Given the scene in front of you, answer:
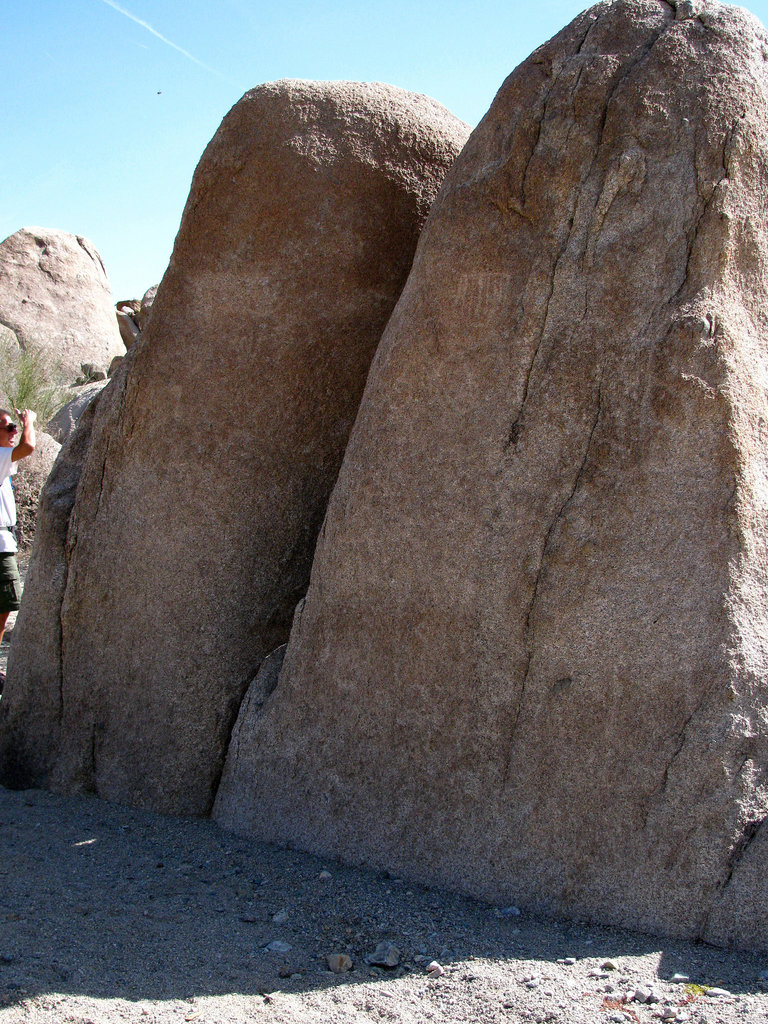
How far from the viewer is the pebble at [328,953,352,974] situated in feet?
8.01

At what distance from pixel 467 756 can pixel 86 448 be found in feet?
7.00

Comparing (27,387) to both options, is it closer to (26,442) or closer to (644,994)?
(26,442)

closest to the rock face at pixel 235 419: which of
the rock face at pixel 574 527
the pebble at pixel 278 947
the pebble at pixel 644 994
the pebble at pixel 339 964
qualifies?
the rock face at pixel 574 527

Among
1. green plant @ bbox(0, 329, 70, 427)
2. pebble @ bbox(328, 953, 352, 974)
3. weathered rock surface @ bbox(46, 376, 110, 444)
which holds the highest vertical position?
green plant @ bbox(0, 329, 70, 427)

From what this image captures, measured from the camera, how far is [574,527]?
274 cm

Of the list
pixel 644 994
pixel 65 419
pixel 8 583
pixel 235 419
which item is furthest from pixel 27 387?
pixel 644 994

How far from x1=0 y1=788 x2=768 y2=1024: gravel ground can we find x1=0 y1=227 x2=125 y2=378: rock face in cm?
1786

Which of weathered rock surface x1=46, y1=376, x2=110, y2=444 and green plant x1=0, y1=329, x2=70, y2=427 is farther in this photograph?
green plant x1=0, y1=329, x2=70, y2=427

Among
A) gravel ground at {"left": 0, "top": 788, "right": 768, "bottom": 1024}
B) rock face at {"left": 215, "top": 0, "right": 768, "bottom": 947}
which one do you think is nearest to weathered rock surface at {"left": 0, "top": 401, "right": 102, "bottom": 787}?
gravel ground at {"left": 0, "top": 788, "right": 768, "bottom": 1024}

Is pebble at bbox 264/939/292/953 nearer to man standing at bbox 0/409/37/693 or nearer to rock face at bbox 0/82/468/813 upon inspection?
rock face at bbox 0/82/468/813

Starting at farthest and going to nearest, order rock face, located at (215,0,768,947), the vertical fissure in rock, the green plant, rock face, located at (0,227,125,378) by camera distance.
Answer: rock face, located at (0,227,125,378)
the green plant
the vertical fissure in rock
rock face, located at (215,0,768,947)

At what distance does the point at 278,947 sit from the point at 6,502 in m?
3.38

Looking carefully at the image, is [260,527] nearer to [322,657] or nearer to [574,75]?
[322,657]

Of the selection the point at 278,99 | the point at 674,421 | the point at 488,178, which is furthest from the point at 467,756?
the point at 278,99
